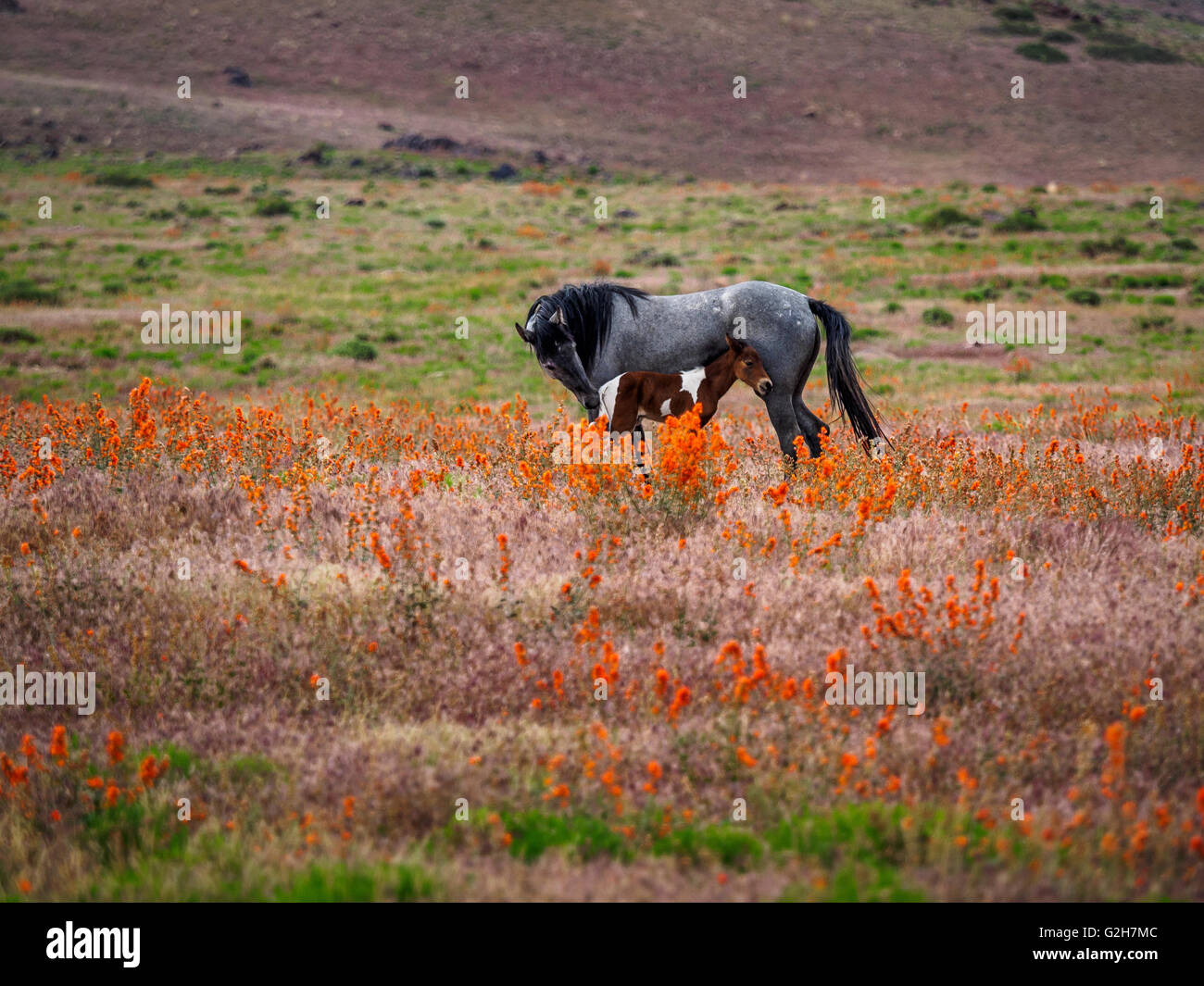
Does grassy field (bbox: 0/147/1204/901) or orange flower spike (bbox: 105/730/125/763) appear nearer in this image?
grassy field (bbox: 0/147/1204/901)

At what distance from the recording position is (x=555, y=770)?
4301 millimetres

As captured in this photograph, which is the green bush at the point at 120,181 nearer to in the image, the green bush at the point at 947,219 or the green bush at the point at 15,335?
the green bush at the point at 15,335

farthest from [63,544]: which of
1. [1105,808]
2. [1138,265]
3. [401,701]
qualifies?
[1138,265]

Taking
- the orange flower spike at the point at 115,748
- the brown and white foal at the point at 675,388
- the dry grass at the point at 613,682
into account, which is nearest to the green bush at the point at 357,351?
the dry grass at the point at 613,682

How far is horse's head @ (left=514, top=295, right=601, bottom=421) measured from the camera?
857 centimetres

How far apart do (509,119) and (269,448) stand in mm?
67382

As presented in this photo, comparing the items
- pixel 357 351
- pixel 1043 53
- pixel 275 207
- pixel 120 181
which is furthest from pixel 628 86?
pixel 357 351

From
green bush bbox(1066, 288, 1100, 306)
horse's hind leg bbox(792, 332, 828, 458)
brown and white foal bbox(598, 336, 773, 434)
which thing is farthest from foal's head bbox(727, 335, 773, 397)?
green bush bbox(1066, 288, 1100, 306)

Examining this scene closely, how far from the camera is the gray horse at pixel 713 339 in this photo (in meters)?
8.85

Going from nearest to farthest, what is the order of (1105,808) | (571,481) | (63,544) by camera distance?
(1105,808)
(63,544)
(571,481)

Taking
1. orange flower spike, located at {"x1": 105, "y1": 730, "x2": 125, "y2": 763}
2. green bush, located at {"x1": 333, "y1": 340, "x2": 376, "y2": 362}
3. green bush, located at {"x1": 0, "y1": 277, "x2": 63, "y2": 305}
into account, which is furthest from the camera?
green bush, located at {"x1": 0, "y1": 277, "x2": 63, "y2": 305}

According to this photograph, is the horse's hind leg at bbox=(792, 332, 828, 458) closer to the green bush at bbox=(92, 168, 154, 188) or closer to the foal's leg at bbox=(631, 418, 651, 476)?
the foal's leg at bbox=(631, 418, 651, 476)

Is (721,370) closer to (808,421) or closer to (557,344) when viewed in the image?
(808,421)
